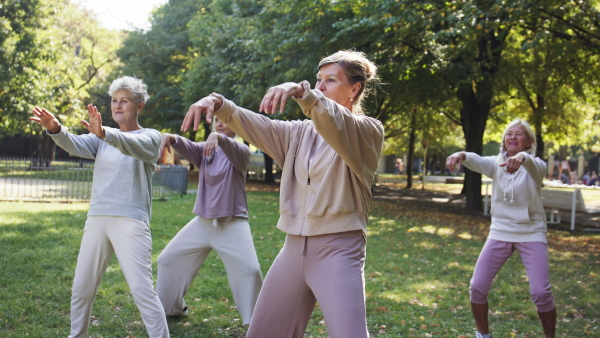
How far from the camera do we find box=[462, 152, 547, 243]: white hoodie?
5.46 meters

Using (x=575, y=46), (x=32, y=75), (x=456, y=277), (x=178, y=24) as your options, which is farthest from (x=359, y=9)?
(x=178, y=24)

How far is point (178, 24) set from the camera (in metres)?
34.7

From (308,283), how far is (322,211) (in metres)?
0.38

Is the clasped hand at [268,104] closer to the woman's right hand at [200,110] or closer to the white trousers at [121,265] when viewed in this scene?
the woman's right hand at [200,110]

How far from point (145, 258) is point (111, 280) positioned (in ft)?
10.4

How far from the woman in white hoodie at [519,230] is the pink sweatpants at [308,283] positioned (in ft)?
8.18

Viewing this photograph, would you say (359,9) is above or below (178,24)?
below

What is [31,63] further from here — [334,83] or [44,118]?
[334,83]

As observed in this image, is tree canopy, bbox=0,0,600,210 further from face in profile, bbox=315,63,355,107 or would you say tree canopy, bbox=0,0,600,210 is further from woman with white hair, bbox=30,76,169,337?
face in profile, bbox=315,63,355,107

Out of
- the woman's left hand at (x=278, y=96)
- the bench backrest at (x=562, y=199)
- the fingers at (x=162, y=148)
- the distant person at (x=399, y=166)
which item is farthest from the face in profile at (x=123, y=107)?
the distant person at (x=399, y=166)

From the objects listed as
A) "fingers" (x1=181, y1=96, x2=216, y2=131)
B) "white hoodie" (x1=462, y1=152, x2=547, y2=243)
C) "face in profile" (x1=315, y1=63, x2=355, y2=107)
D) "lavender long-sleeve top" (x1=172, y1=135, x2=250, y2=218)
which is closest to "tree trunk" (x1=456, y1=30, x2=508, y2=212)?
"white hoodie" (x1=462, y1=152, x2=547, y2=243)

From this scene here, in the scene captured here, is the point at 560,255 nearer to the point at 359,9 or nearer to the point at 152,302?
the point at 359,9

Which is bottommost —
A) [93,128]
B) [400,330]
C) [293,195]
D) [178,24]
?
[400,330]

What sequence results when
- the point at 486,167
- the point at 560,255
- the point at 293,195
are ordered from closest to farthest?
1. the point at 293,195
2. the point at 486,167
3. the point at 560,255
